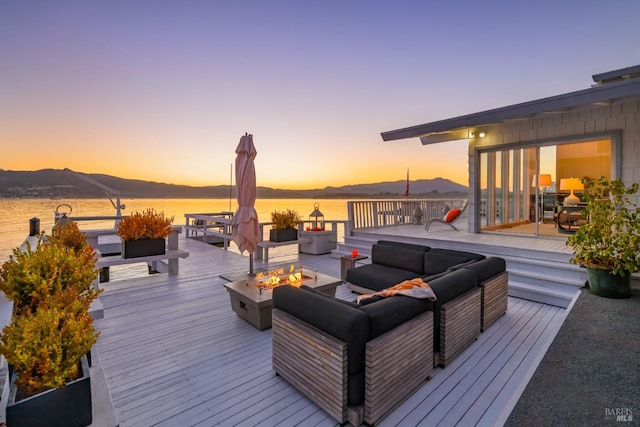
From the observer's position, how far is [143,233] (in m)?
5.06

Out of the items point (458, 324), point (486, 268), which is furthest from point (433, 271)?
point (458, 324)

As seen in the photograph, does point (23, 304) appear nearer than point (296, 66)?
Yes

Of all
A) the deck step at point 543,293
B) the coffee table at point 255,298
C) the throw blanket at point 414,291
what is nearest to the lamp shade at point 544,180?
the deck step at point 543,293

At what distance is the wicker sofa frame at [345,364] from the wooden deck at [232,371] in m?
0.10

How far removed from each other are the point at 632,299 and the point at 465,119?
4317mm

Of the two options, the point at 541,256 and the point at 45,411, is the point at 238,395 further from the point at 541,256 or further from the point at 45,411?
the point at 541,256

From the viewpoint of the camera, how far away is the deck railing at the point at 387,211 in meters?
8.26

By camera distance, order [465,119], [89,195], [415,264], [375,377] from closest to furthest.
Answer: [375,377], [415,264], [465,119], [89,195]

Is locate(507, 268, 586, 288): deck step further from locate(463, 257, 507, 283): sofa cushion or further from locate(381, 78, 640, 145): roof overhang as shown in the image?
locate(381, 78, 640, 145): roof overhang

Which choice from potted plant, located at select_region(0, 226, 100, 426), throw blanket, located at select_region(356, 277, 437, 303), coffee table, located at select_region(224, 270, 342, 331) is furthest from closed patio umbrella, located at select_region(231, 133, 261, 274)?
potted plant, located at select_region(0, 226, 100, 426)

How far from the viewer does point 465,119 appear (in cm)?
646

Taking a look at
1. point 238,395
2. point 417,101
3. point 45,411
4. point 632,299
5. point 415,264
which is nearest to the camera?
point 45,411

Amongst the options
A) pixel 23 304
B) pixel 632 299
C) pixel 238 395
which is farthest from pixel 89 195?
pixel 632 299

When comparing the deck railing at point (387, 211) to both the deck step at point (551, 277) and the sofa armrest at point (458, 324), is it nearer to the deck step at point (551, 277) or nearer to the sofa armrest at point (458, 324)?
the deck step at point (551, 277)
